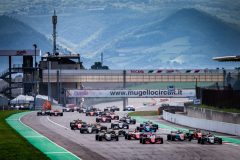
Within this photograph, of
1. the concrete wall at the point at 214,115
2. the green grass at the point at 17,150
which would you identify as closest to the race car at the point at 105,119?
the concrete wall at the point at 214,115

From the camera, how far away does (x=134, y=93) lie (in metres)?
167

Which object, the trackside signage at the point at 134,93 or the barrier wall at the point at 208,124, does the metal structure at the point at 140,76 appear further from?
the barrier wall at the point at 208,124

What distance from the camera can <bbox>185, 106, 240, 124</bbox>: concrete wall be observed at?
7088cm

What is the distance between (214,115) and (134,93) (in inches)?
3467

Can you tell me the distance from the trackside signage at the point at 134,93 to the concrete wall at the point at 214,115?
64.8 metres

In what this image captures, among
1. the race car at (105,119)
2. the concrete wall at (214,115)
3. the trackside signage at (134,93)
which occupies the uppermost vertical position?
the trackside signage at (134,93)

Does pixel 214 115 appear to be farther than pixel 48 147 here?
Yes

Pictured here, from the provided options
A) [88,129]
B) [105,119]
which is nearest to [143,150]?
[88,129]

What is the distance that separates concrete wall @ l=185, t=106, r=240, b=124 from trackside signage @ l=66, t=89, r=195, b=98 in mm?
64785

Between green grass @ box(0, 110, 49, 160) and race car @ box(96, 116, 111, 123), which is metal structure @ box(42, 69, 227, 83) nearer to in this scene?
race car @ box(96, 116, 111, 123)

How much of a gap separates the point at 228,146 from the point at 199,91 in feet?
155

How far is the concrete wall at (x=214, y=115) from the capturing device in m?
70.9

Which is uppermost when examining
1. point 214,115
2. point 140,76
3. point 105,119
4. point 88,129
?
point 140,76

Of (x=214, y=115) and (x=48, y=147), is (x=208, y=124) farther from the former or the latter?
(x=48, y=147)
